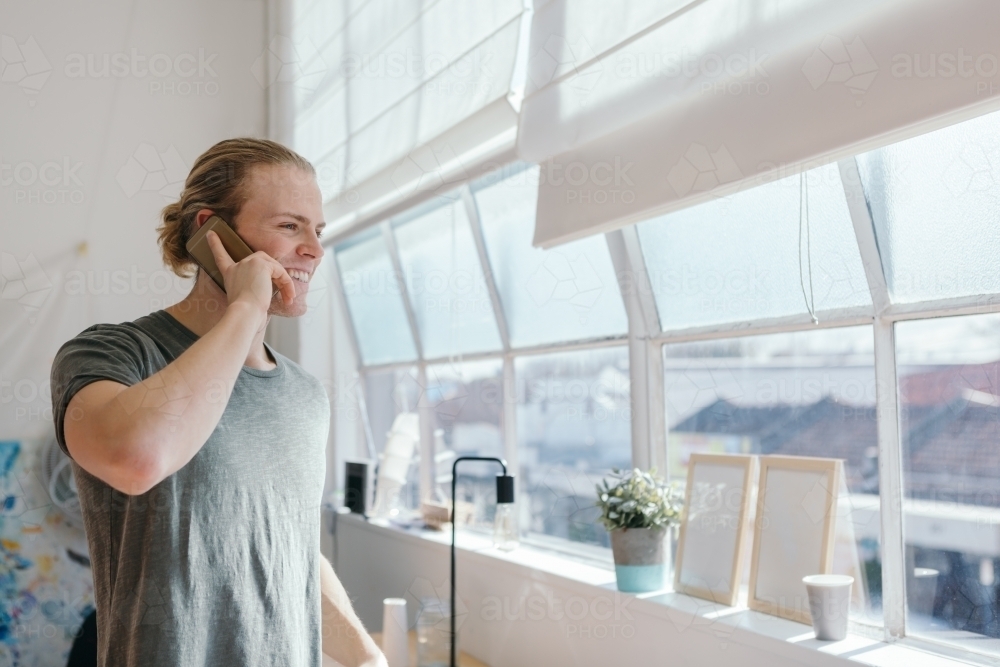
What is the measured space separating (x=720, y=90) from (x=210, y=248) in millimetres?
1075

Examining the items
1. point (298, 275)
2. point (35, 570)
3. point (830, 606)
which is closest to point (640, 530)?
A: point (830, 606)

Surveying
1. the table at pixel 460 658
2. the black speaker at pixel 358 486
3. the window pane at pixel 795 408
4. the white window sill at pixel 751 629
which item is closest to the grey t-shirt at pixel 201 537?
the white window sill at pixel 751 629

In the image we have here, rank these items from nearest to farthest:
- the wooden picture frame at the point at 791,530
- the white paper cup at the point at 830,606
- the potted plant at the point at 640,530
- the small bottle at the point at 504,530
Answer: the white paper cup at the point at 830,606 → the wooden picture frame at the point at 791,530 → the potted plant at the point at 640,530 → the small bottle at the point at 504,530

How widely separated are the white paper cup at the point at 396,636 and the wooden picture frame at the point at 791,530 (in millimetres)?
1201

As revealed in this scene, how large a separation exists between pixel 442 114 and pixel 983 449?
6.11ft

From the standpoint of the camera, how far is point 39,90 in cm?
343

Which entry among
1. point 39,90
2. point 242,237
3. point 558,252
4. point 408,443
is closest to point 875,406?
point 558,252

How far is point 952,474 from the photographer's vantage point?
1599 millimetres

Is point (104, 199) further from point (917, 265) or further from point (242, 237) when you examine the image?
point (917, 265)

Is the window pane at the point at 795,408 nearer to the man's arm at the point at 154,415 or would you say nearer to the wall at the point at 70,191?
the man's arm at the point at 154,415

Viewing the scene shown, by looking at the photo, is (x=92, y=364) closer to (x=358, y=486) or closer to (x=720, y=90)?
(x=720, y=90)

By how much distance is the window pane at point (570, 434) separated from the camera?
248 cm

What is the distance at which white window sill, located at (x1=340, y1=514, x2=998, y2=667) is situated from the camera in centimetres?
157

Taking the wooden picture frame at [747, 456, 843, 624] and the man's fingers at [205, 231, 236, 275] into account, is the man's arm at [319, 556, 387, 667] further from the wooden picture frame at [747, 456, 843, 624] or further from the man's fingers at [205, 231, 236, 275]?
the wooden picture frame at [747, 456, 843, 624]
